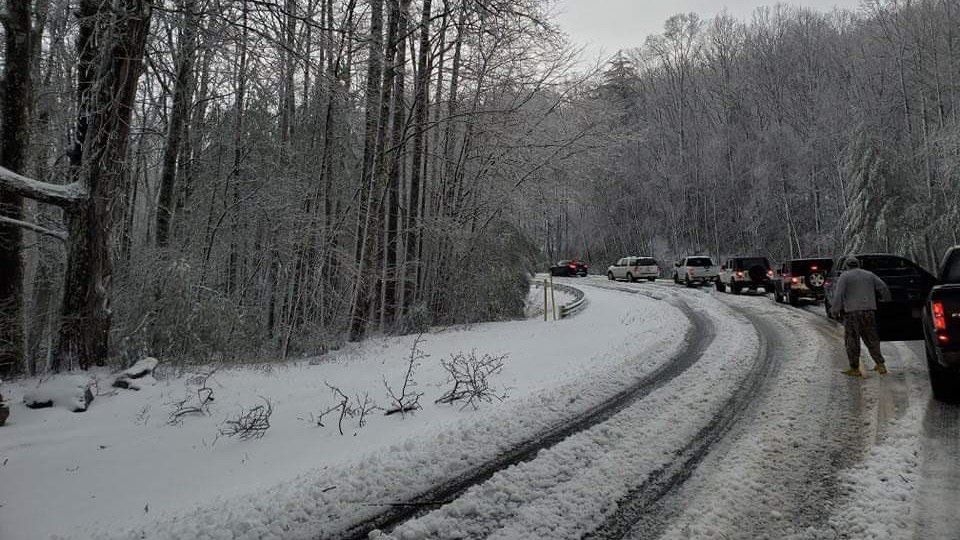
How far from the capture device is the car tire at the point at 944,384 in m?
5.60

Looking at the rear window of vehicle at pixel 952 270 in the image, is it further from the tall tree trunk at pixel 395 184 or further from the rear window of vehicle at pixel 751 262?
the rear window of vehicle at pixel 751 262

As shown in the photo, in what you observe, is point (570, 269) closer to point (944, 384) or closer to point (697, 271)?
point (697, 271)

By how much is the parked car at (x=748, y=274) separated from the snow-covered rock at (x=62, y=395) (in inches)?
937

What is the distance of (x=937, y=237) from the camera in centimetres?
2686

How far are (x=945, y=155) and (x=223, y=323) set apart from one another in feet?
93.3

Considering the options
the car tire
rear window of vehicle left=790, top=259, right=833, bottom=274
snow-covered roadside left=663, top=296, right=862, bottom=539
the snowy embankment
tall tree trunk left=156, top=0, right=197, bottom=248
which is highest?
tall tree trunk left=156, top=0, right=197, bottom=248

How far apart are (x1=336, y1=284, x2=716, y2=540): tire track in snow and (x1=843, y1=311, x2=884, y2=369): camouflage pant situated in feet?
7.24

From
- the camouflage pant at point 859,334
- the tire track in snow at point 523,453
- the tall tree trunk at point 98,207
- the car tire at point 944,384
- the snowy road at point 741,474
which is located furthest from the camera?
the camouflage pant at point 859,334

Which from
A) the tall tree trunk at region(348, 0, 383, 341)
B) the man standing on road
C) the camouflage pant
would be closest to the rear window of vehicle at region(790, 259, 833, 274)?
the man standing on road

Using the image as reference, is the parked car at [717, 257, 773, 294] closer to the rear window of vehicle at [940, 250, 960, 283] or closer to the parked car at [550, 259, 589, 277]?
the rear window of vehicle at [940, 250, 960, 283]

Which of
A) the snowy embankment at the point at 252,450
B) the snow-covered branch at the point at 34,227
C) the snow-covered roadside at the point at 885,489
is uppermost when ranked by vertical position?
the snow-covered branch at the point at 34,227

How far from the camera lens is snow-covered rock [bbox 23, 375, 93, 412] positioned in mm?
5613

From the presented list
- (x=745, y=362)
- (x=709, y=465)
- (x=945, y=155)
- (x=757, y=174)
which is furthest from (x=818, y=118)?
(x=709, y=465)

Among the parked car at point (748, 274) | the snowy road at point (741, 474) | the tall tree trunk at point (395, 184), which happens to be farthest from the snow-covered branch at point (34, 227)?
the parked car at point (748, 274)
